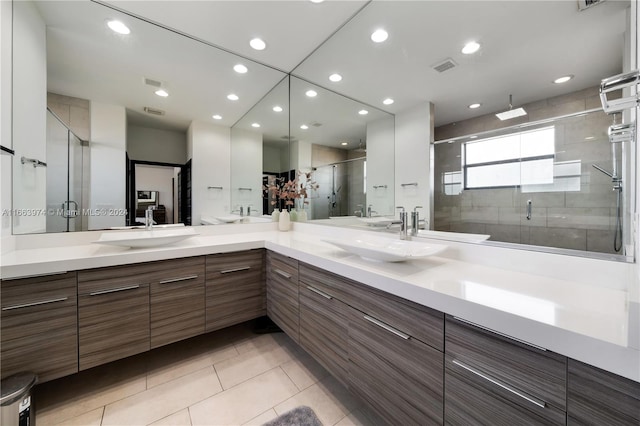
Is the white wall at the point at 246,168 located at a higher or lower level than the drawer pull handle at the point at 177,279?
higher

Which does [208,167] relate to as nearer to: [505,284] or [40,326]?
[40,326]

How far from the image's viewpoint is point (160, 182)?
2.04m

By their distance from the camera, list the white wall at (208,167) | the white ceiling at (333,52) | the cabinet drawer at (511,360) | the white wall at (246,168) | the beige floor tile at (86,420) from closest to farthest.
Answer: the cabinet drawer at (511,360) → the white ceiling at (333,52) → the beige floor tile at (86,420) → the white wall at (208,167) → the white wall at (246,168)

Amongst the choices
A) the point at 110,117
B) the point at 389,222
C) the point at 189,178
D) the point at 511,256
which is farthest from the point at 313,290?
the point at 110,117

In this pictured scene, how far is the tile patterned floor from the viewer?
1.32 m

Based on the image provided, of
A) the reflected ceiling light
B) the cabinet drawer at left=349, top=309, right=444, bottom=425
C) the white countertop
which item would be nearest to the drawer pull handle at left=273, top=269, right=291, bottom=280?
the white countertop

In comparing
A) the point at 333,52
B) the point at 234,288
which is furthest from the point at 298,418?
the point at 333,52

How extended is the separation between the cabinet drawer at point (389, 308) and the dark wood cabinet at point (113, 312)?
1.17 meters

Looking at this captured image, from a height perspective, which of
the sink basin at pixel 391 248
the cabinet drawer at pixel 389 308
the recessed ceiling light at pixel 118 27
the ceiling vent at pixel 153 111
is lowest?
the cabinet drawer at pixel 389 308

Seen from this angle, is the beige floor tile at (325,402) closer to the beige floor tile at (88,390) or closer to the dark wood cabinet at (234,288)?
the dark wood cabinet at (234,288)

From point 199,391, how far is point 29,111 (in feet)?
7.02

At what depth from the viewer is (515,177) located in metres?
1.11

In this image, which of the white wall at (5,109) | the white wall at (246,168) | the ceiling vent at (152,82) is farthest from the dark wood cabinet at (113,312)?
Result: the ceiling vent at (152,82)

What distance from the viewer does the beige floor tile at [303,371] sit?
5.26ft
